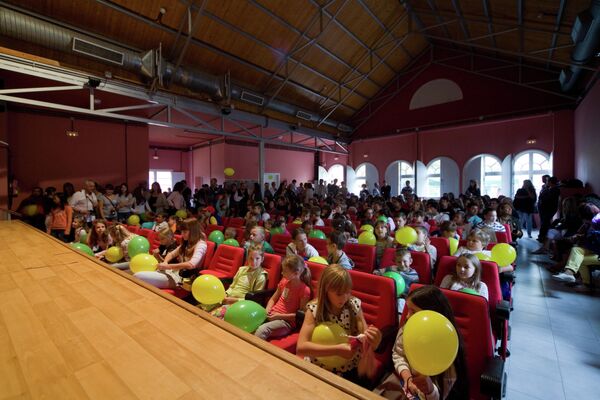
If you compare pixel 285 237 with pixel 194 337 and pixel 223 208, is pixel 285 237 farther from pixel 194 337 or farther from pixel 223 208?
pixel 223 208

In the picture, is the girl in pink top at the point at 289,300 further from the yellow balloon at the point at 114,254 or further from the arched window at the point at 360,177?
the arched window at the point at 360,177

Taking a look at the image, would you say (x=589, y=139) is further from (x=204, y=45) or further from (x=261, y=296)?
(x=204, y=45)

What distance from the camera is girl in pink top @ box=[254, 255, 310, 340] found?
214cm

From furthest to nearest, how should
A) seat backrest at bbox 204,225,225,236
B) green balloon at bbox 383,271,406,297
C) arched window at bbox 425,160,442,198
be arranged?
arched window at bbox 425,160,442,198 → seat backrest at bbox 204,225,225,236 → green balloon at bbox 383,271,406,297

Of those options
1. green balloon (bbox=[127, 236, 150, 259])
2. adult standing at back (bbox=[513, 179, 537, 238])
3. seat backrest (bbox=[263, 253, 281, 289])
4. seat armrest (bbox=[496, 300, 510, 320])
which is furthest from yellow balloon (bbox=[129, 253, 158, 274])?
adult standing at back (bbox=[513, 179, 537, 238])

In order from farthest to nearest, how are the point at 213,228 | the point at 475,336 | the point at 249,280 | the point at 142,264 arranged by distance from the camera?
the point at 213,228
the point at 142,264
the point at 249,280
the point at 475,336

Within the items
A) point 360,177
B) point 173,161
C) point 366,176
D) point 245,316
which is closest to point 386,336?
point 245,316

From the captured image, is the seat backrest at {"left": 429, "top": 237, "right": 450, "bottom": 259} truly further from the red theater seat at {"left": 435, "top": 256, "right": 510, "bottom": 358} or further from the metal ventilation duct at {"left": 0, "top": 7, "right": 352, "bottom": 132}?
the metal ventilation duct at {"left": 0, "top": 7, "right": 352, "bottom": 132}

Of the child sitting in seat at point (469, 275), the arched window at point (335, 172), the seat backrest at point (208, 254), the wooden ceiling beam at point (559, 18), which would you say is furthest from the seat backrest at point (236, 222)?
the arched window at point (335, 172)

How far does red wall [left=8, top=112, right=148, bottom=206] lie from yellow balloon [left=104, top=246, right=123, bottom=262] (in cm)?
585

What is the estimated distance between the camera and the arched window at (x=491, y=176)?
10984 millimetres

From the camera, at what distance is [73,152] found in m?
8.30

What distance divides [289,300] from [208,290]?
70 centimetres

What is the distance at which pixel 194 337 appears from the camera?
1.50 metres
